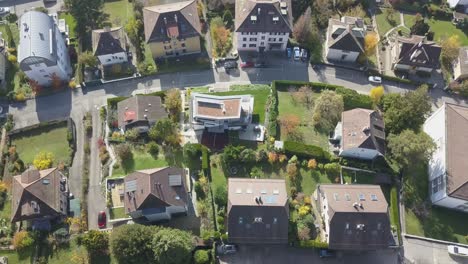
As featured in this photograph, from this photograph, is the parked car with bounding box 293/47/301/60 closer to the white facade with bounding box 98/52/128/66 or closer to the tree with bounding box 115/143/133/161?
the white facade with bounding box 98/52/128/66

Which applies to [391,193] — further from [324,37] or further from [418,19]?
[418,19]

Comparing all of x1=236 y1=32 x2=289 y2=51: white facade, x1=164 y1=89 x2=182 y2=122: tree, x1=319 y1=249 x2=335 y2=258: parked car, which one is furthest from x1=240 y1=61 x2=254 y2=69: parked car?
x1=319 y1=249 x2=335 y2=258: parked car

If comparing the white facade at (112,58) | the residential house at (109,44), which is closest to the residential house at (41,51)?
the residential house at (109,44)

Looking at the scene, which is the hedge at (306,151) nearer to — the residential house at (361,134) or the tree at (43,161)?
the residential house at (361,134)

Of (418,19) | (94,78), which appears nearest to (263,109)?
(94,78)

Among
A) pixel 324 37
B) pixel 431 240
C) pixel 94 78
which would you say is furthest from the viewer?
pixel 324 37

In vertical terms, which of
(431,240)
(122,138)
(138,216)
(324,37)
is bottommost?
(431,240)
